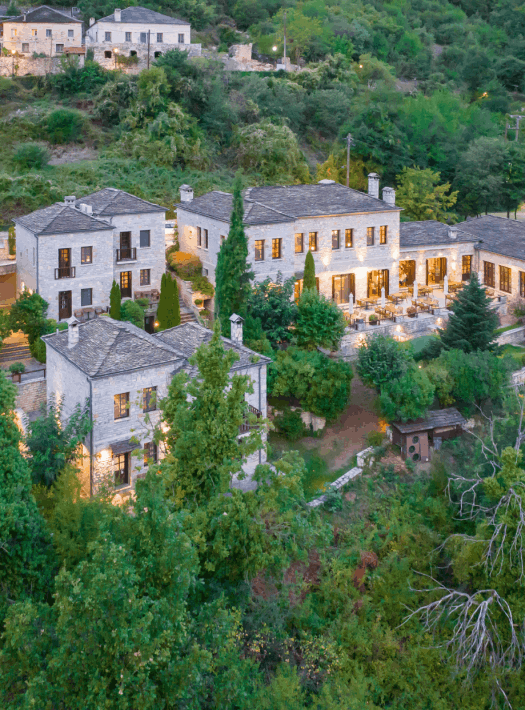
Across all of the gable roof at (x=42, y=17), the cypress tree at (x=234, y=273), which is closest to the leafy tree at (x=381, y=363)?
the cypress tree at (x=234, y=273)

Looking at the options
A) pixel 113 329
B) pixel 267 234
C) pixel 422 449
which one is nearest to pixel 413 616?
pixel 422 449

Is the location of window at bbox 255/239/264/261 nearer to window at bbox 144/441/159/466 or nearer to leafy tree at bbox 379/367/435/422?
leafy tree at bbox 379/367/435/422

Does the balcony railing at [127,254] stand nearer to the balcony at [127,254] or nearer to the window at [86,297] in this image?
the balcony at [127,254]

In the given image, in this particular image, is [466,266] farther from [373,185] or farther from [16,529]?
[16,529]

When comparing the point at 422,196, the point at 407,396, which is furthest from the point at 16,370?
the point at 422,196

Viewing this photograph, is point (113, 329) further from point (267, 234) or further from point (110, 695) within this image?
point (110, 695)
